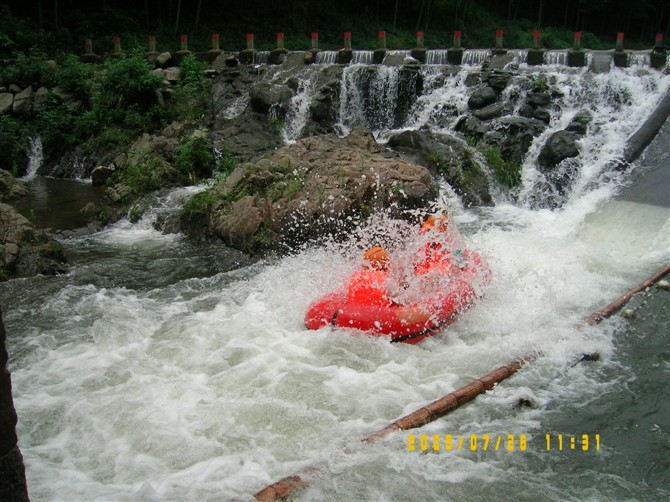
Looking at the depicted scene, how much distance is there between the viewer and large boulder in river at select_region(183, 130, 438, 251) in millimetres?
9305

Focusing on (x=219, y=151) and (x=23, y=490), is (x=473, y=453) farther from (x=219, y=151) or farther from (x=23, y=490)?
(x=219, y=151)

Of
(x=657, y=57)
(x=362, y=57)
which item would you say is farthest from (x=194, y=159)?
(x=657, y=57)

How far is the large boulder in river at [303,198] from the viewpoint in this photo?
9.30 meters

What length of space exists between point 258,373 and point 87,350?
185 centimetres

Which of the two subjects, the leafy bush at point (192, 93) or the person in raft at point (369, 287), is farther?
the leafy bush at point (192, 93)

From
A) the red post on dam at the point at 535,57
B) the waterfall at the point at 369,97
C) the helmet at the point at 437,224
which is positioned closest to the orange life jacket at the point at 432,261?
the helmet at the point at 437,224

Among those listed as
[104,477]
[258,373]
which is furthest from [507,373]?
[104,477]

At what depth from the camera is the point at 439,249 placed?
704 centimetres

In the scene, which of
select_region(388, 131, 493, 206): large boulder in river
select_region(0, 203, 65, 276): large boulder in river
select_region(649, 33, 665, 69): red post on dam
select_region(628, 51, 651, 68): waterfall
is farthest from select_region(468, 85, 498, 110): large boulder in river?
select_region(0, 203, 65, 276): large boulder in river

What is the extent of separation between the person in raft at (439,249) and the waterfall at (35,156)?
11566mm

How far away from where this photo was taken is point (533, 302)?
709cm

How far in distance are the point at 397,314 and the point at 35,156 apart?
1256 cm
